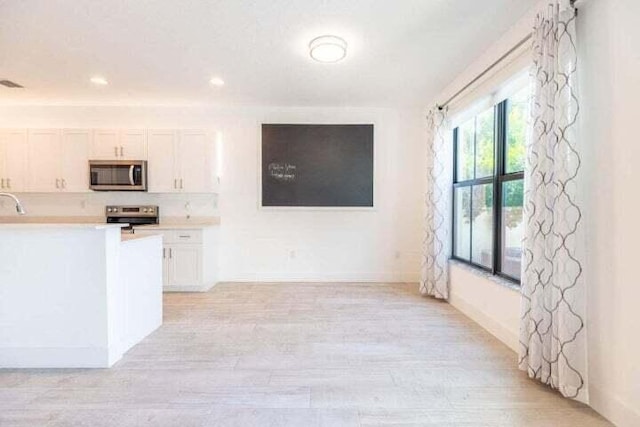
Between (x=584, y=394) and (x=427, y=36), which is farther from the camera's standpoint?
(x=427, y=36)

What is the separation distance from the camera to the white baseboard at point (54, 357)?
92.4 inches

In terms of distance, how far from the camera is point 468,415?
1847 mm

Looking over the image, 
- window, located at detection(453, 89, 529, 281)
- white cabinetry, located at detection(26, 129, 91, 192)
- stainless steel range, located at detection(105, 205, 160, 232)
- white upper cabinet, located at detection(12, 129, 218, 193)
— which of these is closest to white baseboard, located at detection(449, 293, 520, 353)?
window, located at detection(453, 89, 529, 281)

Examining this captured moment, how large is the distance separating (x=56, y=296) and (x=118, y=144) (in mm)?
2878

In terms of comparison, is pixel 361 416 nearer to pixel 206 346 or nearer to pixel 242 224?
pixel 206 346

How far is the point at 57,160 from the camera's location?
4551 millimetres

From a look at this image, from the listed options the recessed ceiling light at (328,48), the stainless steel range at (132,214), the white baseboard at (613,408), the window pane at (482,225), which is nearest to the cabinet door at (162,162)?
the stainless steel range at (132,214)

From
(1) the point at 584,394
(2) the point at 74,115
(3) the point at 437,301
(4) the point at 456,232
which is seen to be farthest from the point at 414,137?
(2) the point at 74,115

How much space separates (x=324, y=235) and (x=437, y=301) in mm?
1852

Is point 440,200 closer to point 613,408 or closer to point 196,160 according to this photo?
point 613,408

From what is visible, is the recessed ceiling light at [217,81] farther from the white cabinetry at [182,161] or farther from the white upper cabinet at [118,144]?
the white upper cabinet at [118,144]

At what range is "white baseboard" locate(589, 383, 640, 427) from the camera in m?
1.68

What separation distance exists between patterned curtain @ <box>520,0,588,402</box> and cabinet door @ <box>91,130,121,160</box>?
16.2ft

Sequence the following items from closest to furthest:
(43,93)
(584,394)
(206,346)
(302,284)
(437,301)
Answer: (584,394)
(206,346)
(437,301)
(43,93)
(302,284)
